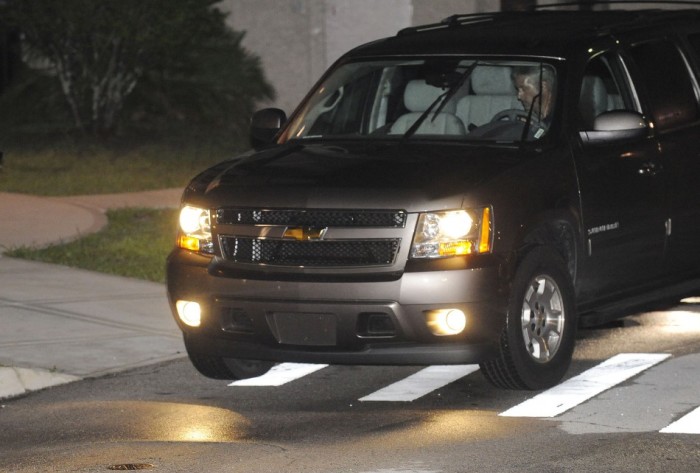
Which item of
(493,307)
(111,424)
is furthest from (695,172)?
(111,424)

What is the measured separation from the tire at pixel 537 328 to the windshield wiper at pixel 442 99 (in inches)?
41.9

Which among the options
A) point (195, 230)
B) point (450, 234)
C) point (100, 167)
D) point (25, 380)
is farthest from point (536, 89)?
point (100, 167)

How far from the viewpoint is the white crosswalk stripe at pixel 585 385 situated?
8.40 metres

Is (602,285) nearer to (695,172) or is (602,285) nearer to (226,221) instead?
(695,172)

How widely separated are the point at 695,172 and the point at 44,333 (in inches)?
159

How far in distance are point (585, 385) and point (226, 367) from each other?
1923mm

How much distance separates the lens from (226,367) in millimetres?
9359

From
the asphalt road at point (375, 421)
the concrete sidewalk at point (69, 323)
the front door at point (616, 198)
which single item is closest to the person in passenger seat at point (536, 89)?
the front door at point (616, 198)

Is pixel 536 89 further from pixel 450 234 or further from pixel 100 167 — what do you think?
pixel 100 167

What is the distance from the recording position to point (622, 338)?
10.4m

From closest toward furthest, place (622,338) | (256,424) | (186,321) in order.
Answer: (256,424) < (186,321) < (622,338)

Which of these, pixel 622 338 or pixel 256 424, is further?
pixel 622 338

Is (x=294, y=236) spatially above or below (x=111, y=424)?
above

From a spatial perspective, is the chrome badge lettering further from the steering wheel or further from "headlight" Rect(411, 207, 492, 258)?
"headlight" Rect(411, 207, 492, 258)
